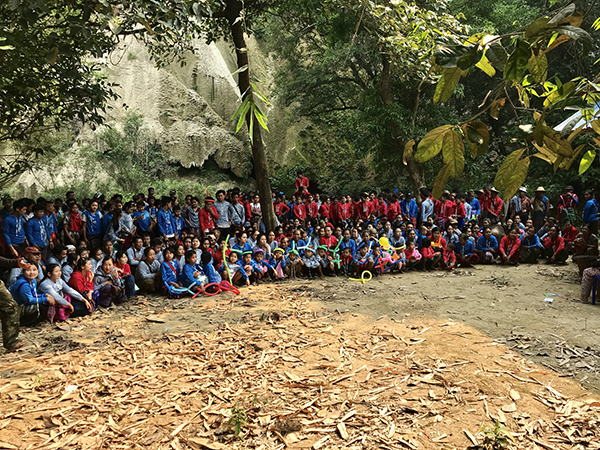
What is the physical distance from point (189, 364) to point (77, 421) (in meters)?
1.23

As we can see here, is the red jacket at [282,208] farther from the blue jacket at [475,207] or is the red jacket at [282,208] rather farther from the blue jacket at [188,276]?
the blue jacket at [475,207]

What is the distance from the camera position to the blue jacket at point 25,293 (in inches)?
215

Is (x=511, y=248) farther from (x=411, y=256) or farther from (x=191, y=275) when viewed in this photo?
(x=191, y=275)

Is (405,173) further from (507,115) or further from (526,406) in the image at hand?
(526,406)

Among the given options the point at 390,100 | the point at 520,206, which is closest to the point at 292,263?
the point at 520,206

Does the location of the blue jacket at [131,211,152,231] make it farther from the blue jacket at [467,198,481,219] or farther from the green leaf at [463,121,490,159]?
the blue jacket at [467,198,481,219]

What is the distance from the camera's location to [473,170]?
574 inches

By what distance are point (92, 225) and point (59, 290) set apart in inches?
102

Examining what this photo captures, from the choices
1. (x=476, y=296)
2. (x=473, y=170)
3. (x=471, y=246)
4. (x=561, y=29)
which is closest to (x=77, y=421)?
(x=561, y=29)

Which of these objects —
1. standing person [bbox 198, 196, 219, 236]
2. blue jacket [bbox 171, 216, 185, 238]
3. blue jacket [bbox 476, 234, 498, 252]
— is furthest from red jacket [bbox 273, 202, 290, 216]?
blue jacket [bbox 476, 234, 498, 252]

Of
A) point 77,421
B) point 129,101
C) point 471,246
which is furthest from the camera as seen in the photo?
point 129,101

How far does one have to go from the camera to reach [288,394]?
12.4 ft

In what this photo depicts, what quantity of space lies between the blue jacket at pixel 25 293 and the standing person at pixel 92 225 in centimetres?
273

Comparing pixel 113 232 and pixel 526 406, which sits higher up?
pixel 113 232
